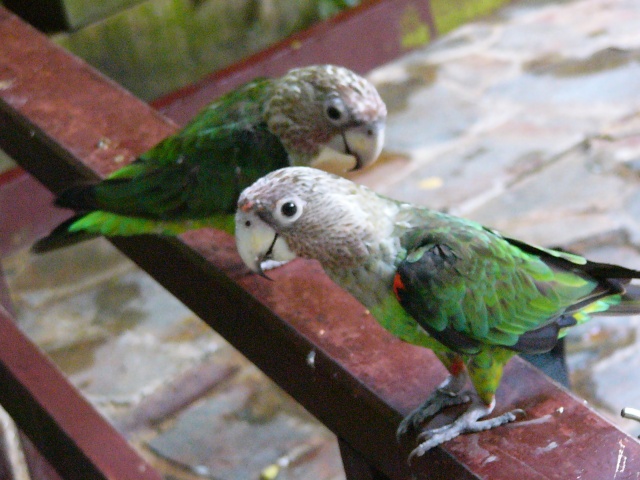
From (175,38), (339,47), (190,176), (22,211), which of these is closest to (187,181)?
(190,176)

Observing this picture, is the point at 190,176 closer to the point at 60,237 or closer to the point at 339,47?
the point at 60,237

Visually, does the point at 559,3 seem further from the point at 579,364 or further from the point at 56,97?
the point at 56,97

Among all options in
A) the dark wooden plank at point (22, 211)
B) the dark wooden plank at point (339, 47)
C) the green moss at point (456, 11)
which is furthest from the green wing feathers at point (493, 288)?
the green moss at point (456, 11)

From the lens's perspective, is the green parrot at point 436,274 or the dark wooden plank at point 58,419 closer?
the green parrot at point 436,274

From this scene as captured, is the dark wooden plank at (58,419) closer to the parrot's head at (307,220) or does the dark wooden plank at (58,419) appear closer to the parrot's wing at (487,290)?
the parrot's head at (307,220)

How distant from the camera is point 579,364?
2.79 meters

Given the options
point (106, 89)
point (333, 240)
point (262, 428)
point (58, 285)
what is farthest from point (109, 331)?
point (333, 240)

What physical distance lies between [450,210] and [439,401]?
2.43 metres

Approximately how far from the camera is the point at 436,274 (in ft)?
3.82

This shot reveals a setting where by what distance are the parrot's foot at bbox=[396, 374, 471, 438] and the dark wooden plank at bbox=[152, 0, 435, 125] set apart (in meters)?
2.97

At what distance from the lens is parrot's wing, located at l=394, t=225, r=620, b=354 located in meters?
1.16

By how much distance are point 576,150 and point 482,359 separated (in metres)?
2.91

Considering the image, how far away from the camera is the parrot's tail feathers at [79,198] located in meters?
1.62

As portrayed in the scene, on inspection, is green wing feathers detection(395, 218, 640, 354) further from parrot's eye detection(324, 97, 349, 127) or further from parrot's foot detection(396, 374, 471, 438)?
parrot's eye detection(324, 97, 349, 127)
